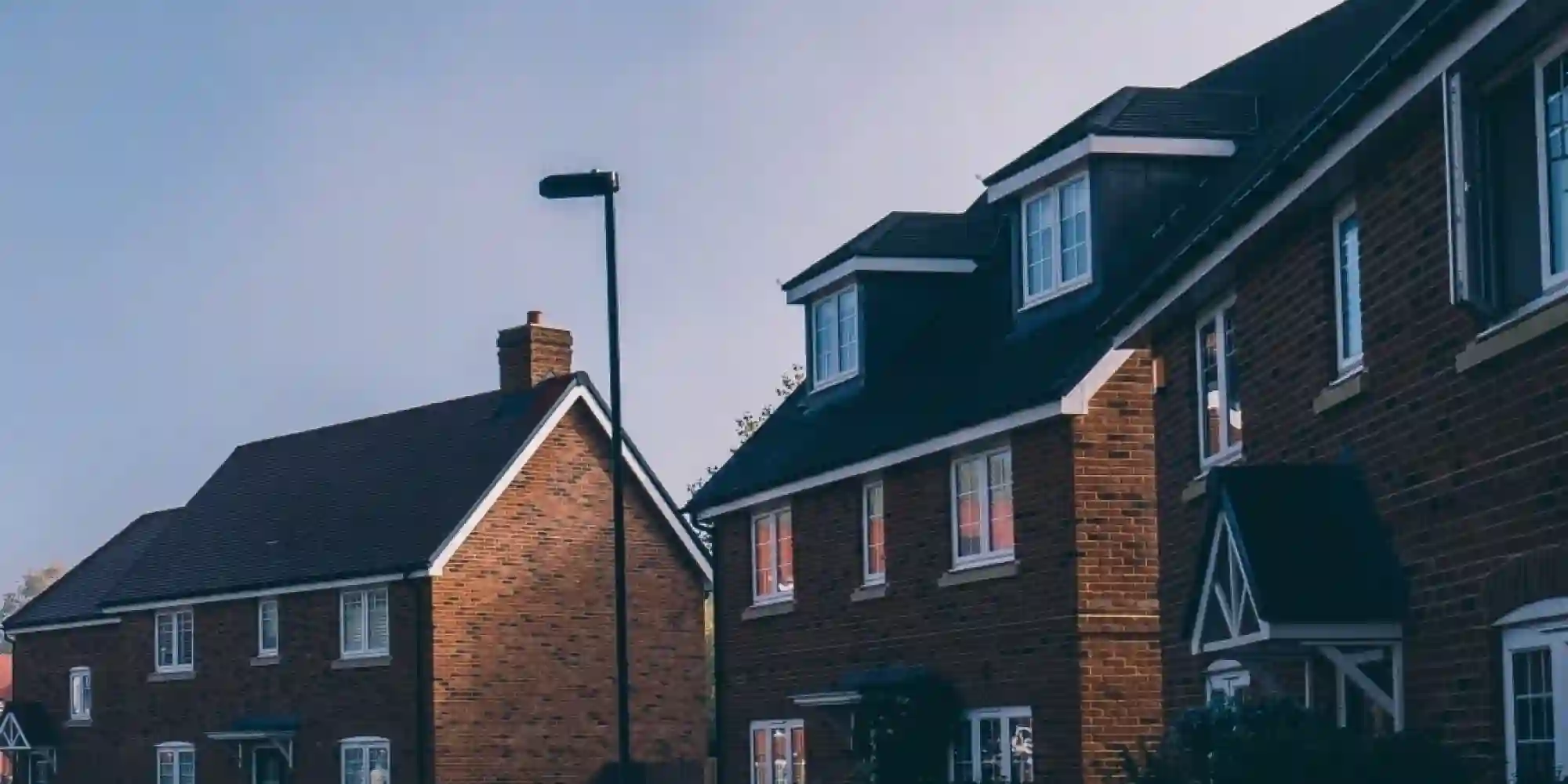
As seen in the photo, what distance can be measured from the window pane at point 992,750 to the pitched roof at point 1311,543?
10804 mm

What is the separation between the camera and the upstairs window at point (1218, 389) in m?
18.8

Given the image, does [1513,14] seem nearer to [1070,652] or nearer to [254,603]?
[1070,652]

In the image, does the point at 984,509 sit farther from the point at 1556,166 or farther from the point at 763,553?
the point at 1556,166

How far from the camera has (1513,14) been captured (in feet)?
36.3

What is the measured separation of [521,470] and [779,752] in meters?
12.0

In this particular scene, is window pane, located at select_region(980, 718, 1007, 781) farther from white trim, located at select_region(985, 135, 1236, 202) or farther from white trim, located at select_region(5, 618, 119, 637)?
white trim, located at select_region(5, 618, 119, 637)

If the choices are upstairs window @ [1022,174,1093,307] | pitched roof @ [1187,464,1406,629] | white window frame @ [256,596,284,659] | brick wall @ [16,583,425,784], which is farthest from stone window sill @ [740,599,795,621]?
pitched roof @ [1187,464,1406,629]

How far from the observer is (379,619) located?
43.5 m

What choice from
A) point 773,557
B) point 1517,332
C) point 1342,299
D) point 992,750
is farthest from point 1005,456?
point 1517,332

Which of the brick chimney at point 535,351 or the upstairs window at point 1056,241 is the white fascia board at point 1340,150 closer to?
the upstairs window at point 1056,241

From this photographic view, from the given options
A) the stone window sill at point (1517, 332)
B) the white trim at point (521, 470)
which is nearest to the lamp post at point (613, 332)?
the stone window sill at point (1517, 332)

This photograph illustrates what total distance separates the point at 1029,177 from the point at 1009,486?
12.6ft

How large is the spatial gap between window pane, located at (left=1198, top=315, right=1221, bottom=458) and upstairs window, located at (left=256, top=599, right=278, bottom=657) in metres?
30.2

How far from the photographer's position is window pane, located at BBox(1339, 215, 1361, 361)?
1548 centimetres
